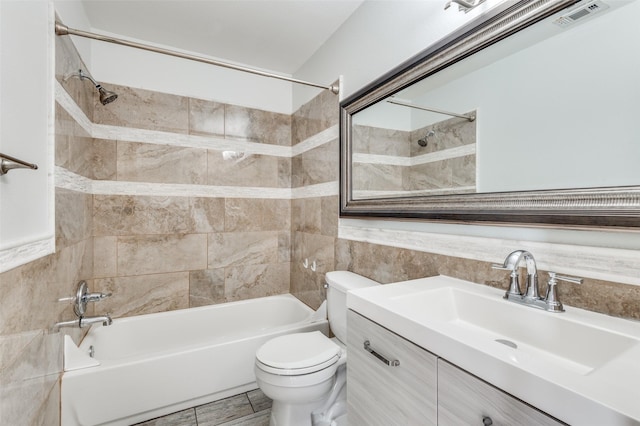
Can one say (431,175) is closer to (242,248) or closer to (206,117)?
(242,248)

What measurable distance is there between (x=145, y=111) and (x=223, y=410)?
2.16m

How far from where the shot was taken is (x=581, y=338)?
0.79 meters

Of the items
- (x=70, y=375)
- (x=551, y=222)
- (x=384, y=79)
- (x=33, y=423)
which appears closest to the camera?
(x=551, y=222)

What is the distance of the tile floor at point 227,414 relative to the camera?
66.0 inches

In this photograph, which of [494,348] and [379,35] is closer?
[494,348]

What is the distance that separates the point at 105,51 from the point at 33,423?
2279mm

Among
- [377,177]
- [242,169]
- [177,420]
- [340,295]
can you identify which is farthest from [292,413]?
[242,169]

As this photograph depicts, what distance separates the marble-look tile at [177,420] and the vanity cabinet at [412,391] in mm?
1124

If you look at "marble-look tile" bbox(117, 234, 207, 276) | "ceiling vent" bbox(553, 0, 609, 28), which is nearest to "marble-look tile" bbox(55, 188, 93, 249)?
"marble-look tile" bbox(117, 234, 207, 276)

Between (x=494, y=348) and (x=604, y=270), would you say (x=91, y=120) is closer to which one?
(x=494, y=348)

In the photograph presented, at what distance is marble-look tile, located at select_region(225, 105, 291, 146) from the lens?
2576 mm

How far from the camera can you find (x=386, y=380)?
905 mm

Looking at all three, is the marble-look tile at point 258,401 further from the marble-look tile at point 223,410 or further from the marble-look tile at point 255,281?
the marble-look tile at point 255,281

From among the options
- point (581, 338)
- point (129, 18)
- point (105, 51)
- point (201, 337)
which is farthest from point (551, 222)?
point (105, 51)
